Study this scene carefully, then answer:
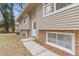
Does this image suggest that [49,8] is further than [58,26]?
Yes

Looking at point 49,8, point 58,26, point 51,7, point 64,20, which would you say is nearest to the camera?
point 64,20

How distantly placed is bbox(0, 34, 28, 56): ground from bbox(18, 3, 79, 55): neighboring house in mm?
657

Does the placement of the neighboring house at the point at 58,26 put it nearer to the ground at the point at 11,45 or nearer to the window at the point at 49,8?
the window at the point at 49,8

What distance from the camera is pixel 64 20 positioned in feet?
12.9

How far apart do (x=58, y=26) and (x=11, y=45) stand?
1722 mm

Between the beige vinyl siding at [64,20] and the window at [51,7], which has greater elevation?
the window at [51,7]

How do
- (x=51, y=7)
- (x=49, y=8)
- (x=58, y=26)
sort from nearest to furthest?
1. (x=58, y=26)
2. (x=51, y=7)
3. (x=49, y=8)

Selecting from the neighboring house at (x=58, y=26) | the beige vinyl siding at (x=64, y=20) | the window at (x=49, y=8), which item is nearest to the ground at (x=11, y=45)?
the neighboring house at (x=58, y=26)

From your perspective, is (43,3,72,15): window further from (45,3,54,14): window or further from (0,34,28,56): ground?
(0,34,28,56): ground

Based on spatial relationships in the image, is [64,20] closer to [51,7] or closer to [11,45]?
[51,7]

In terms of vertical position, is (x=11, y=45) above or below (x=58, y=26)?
below

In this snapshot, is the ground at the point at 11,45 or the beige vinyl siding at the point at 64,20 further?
the ground at the point at 11,45

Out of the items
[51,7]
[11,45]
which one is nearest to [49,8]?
[51,7]

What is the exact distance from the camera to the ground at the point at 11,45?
4.53 m
